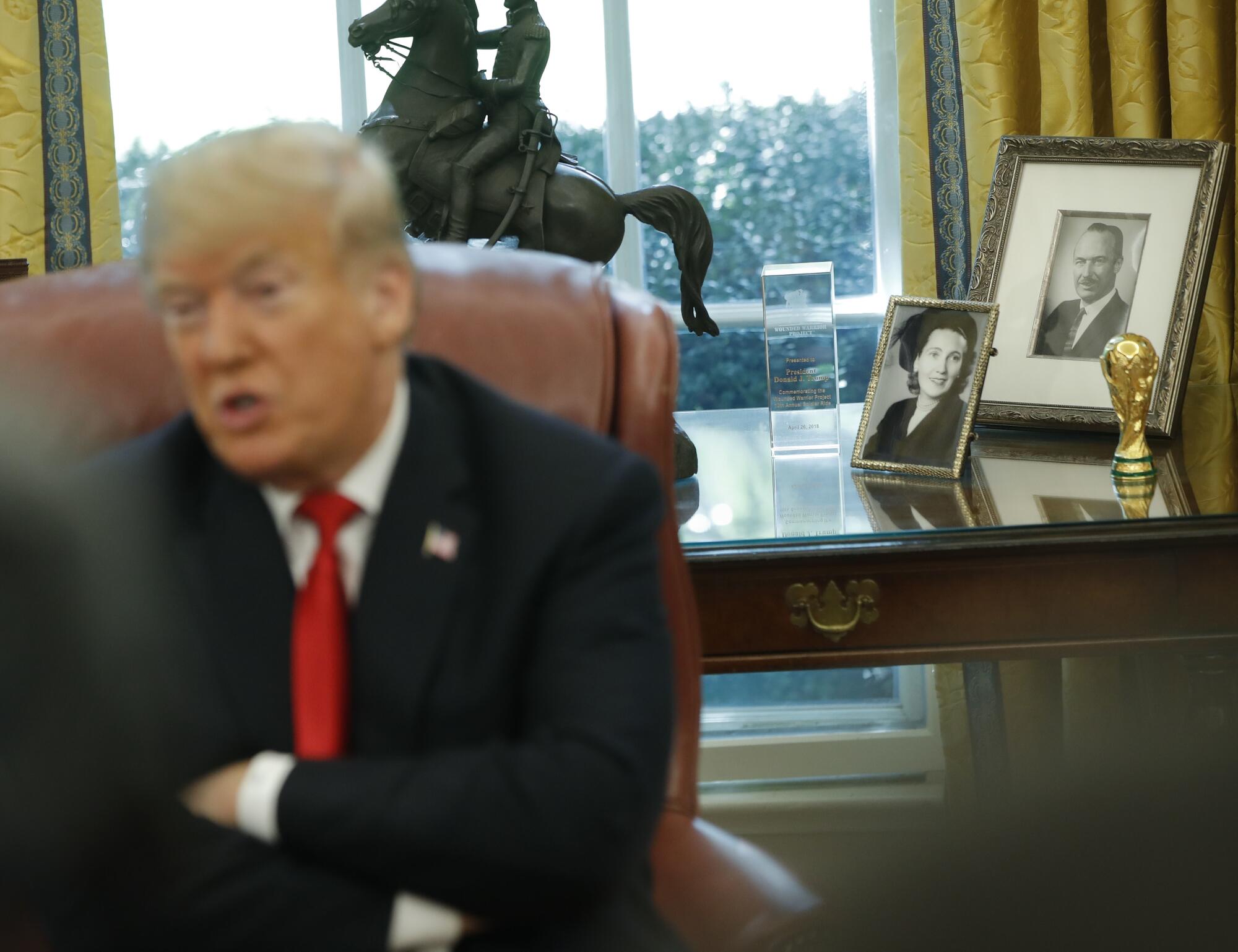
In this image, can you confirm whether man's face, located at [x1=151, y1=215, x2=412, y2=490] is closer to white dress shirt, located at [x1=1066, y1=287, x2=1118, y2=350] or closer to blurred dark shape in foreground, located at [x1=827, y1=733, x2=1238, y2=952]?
blurred dark shape in foreground, located at [x1=827, y1=733, x2=1238, y2=952]

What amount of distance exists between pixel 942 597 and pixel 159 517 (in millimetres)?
1008

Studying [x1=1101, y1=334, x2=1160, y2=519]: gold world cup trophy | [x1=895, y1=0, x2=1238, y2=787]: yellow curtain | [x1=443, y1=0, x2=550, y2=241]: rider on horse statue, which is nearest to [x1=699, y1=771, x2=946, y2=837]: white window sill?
[x1=895, y1=0, x2=1238, y2=787]: yellow curtain

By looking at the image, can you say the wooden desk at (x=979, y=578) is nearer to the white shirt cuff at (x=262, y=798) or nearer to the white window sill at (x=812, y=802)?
the white shirt cuff at (x=262, y=798)

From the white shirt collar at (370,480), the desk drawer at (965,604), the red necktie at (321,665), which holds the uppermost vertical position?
the white shirt collar at (370,480)

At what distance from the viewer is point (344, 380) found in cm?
96

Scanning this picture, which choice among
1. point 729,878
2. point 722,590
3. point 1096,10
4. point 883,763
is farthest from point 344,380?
point 883,763

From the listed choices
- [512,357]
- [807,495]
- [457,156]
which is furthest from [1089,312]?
[512,357]

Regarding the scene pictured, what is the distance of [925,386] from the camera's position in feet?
6.34

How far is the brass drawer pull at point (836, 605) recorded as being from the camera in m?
1.67

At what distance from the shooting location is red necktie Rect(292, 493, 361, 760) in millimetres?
1012

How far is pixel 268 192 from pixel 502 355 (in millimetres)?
415

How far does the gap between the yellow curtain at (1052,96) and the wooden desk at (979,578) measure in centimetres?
56

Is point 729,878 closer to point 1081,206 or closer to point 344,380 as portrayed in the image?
point 344,380

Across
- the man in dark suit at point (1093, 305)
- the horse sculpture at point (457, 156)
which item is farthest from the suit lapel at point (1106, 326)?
the horse sculpture at point (457, 156)
